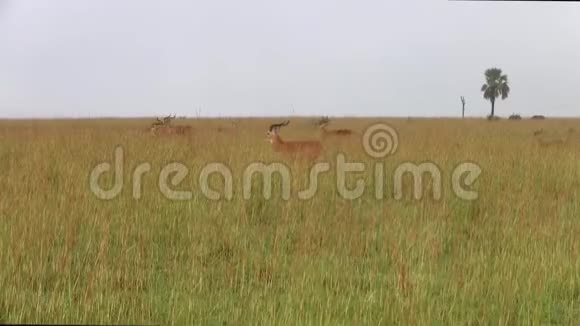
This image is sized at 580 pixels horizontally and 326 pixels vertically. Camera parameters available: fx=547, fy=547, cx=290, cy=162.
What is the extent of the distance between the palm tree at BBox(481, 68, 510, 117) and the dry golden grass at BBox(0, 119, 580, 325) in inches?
2244

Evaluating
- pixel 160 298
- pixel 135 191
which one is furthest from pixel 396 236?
pixel 135 191

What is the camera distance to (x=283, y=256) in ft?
13.9

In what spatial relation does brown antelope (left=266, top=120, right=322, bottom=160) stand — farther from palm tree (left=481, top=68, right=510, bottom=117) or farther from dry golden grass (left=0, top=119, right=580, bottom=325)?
palm tree (left=481, top=68, right=510, bottom=117)

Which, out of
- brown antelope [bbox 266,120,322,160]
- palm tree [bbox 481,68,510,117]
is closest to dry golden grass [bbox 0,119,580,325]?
brown antelope [bbox 266,120,322,160]

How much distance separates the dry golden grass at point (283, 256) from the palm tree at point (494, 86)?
57.0 metres

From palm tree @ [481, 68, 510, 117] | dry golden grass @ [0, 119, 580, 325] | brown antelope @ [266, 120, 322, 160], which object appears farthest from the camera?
palm tree @ [481, 68, 510, 117]

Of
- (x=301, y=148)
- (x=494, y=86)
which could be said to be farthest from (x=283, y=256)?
(x=494, y=86)

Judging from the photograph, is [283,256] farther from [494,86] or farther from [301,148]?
[494,86]

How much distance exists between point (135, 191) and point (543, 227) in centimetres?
424

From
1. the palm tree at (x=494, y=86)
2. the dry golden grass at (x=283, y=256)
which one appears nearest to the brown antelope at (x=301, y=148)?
the dry golden grass at (x=283, y=256)

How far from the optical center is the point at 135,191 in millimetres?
6160

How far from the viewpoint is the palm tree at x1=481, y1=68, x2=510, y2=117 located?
5988 centimetres

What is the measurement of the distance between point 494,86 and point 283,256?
60.9m

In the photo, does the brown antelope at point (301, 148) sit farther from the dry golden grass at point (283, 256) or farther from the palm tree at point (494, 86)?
the palm tree at point (494, 86)
